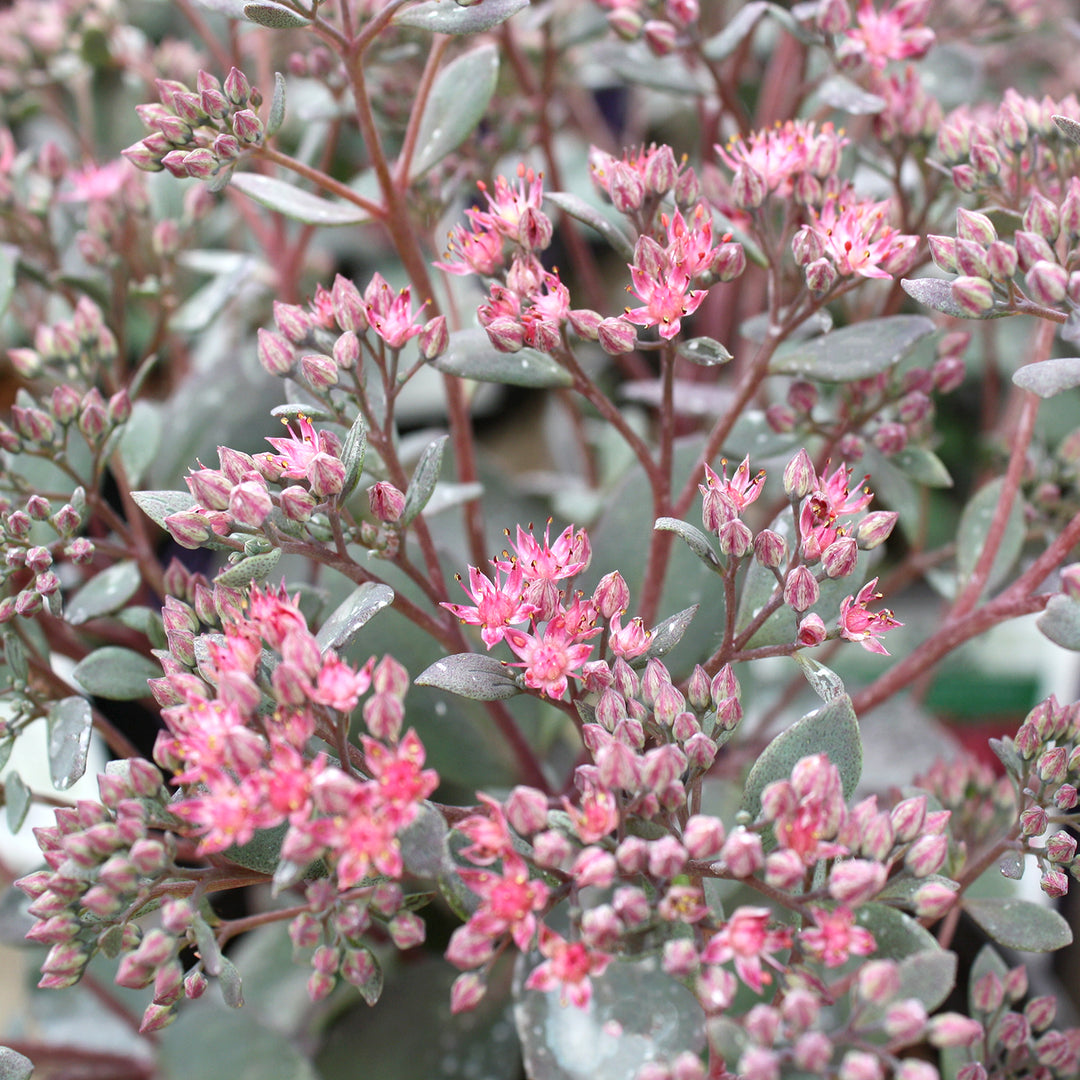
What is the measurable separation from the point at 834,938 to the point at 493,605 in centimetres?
25

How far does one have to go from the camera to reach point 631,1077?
22.5 inches

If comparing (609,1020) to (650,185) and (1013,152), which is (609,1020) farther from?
(1013,152)

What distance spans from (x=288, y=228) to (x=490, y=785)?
91 centimetres

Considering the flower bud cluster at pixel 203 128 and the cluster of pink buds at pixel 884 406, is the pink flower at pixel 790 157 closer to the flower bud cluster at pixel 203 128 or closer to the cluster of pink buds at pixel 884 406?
the cluster of pink buds at pixel 884 406

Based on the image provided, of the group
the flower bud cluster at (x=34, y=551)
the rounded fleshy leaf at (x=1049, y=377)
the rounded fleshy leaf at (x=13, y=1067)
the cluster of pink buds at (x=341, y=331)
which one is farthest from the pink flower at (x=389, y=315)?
the rounded fleshy leaf at (x=13, y=1067)

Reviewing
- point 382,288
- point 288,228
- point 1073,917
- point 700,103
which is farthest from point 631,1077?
point 288,228

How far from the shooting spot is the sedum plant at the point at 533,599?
1.65ft

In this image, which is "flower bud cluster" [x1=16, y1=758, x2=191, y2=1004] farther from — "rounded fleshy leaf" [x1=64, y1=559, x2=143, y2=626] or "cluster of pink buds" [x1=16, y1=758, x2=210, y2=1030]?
"rounded fleshy leaf" [x1=64, y1=559, x2=143, y2=626]

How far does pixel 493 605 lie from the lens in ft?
1.98

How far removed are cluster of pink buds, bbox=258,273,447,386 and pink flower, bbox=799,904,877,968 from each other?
1.28ft

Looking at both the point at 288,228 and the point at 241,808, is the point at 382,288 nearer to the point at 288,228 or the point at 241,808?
the point at 241,808

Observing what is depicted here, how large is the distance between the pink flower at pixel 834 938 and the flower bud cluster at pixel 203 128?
0.53m

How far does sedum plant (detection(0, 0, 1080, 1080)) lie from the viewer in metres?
0.50

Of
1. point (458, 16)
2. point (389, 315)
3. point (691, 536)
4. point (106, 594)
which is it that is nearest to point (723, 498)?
point (691, 536)
